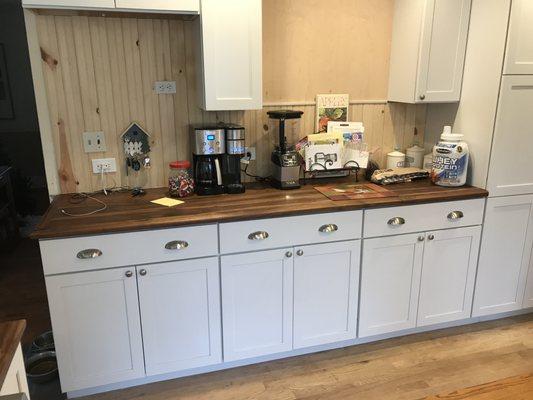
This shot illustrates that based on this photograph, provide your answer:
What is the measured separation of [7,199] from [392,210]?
148 inches

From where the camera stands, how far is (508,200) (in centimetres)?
259

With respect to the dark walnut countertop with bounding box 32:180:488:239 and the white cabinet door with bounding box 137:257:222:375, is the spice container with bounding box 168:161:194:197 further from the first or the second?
the white cabinet door with bounding box 137:257:222:375

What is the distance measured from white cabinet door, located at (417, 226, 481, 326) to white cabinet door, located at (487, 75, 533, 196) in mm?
324

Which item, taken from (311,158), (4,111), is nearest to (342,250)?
(311,158)

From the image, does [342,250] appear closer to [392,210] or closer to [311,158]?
[392,210]

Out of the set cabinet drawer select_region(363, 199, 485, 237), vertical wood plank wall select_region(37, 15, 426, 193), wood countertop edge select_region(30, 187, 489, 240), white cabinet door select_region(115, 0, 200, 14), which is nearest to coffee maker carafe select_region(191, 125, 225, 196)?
vertical wood plank wall select_region(37, 15, 426, 193)

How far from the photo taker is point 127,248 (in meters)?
2.00

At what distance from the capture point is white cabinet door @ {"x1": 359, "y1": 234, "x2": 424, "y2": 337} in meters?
2.41

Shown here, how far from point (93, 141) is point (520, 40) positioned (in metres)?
2.42

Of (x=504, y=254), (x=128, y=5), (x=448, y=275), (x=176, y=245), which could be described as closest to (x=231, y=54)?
(x=128, y=5)

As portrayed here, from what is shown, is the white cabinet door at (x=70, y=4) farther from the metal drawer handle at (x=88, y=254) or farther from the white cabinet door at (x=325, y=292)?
the white cabinet door at (x=325, y=292)

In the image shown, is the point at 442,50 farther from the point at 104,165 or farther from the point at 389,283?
the point at 104,165

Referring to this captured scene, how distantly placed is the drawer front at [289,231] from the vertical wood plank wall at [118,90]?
71cm

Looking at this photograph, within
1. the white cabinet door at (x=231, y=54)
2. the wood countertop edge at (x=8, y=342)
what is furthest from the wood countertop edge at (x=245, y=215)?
the wood countertop edge at (x=8, y=342)
